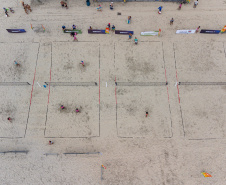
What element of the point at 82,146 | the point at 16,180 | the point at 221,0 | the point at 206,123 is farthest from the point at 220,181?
the point at 221,0

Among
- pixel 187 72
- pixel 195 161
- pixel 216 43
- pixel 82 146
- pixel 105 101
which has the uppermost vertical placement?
pixel 216 43

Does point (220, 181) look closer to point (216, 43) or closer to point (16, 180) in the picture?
point (216, 43)

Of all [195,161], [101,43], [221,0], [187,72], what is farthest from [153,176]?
[221,0]

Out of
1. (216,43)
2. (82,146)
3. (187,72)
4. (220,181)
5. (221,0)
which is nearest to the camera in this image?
(220,181)

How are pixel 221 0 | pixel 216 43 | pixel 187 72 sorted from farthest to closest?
pixel 221 0
pixel 216 43
pixel 187 72

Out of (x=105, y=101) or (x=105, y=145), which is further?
(x=105, y=101)

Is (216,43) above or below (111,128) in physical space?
above
